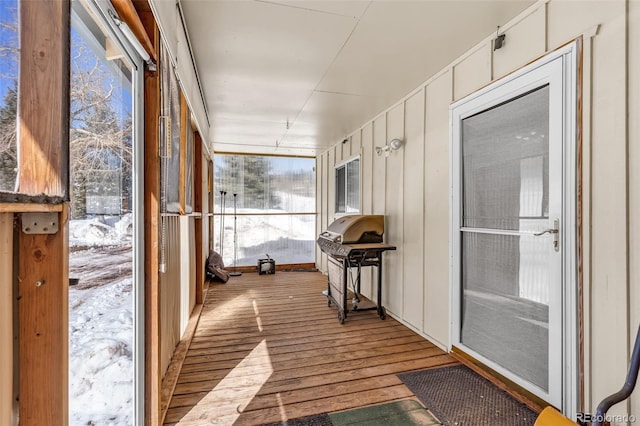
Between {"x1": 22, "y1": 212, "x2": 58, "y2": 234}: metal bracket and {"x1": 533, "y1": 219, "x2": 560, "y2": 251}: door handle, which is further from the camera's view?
{"x1": 533, "y1": 219, "x2": 560, "y2": 251}: door handle

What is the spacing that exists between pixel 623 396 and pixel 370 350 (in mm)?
1800

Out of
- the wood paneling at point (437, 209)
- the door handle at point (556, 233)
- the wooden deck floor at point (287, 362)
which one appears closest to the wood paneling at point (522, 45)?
the wood paneling at point (437, 209)

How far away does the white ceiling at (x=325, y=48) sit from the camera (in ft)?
6.36

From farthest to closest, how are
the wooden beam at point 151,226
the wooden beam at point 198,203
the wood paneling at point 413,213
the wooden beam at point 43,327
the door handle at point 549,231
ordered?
1. the wooden beam at point 198,203
2. the wood paneling at point 413,213
3. the door handle at point 549,231
4. the wooden beam at point 151,226
5. the wooden beam at point 43,327

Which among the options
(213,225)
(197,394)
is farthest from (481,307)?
(213,225)

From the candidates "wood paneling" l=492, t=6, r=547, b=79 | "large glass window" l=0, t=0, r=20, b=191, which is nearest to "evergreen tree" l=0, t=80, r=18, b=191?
"large glass window" l=0, t=0, r=20, b=191

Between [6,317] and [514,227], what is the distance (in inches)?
101

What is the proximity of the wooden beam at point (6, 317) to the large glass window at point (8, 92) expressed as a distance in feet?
0.36

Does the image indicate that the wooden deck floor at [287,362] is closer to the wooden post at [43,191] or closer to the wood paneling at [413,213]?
the wood paneling at [413,213]

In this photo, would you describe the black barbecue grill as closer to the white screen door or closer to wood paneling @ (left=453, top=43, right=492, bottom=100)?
the white screen door

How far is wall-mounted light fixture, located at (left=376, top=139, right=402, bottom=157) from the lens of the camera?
3.48 metres

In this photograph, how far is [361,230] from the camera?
3.59 meters

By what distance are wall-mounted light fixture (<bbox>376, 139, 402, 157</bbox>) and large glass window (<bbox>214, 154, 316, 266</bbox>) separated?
3.19 metres

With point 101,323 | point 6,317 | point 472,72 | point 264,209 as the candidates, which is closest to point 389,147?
point 472,72
